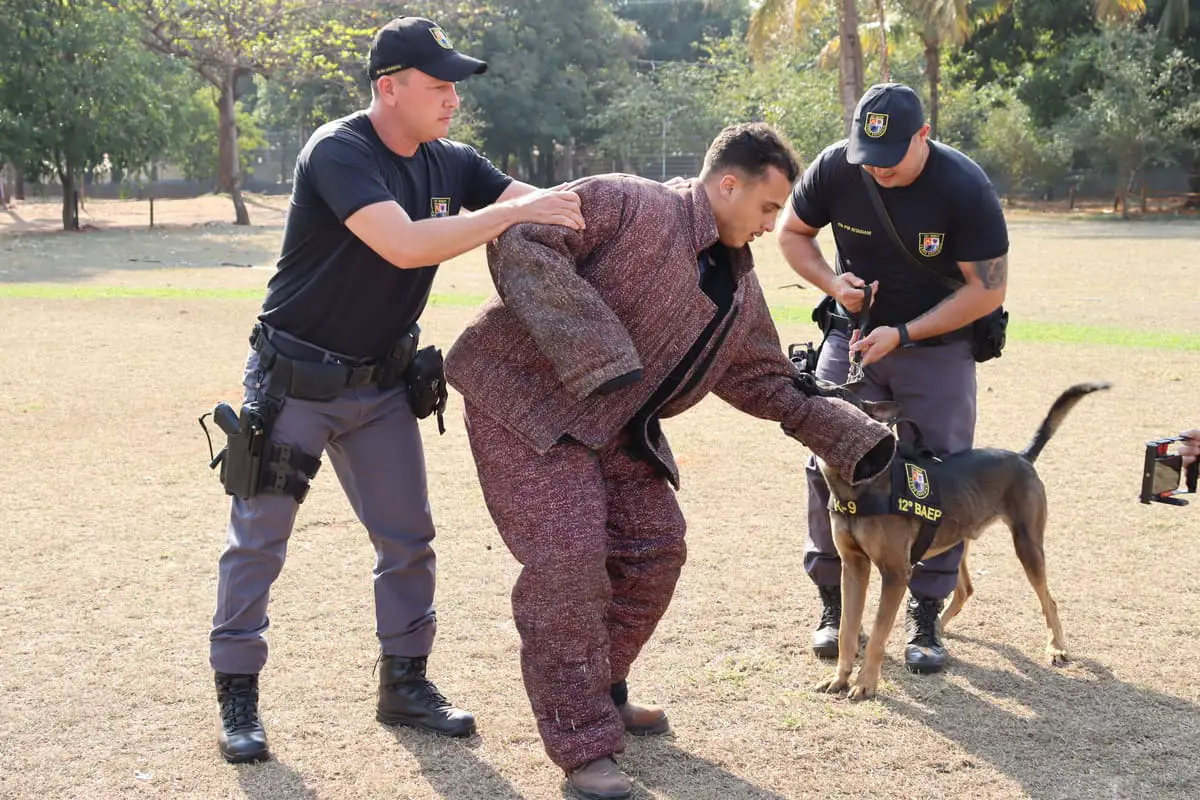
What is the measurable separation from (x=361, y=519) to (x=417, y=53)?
5.19 ft

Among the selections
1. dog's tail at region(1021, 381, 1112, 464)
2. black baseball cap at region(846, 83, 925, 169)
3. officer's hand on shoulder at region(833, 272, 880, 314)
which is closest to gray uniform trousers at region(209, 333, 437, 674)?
officer's hand on shoulder at region(833, 272, 880, 314)

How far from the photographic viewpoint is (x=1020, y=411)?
10062mm

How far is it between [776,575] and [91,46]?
30.2m

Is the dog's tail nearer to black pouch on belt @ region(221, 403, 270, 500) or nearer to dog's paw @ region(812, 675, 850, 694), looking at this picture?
dog's paw @ region(812, 675, 850, 694)

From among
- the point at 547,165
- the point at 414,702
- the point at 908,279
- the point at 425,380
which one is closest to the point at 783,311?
the point at 908,279

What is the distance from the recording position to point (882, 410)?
4.84 metres

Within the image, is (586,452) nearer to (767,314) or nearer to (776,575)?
(767,314)

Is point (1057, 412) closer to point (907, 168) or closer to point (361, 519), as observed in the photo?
point (907, 168)

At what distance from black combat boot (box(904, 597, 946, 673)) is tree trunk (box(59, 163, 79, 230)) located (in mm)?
31887

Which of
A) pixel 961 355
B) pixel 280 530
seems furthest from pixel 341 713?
pixel 961 355

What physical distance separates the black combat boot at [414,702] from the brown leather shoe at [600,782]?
0.61 meters

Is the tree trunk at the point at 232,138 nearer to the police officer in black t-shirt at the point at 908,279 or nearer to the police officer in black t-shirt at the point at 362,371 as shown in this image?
the police officer in black t-shirt at the point at 908,279

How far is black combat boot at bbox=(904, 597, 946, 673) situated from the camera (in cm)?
510

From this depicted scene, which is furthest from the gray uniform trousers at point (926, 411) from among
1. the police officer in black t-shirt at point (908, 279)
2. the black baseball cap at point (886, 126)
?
the black baseball cap at point (886, 126)
